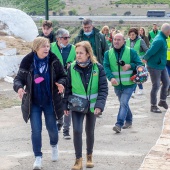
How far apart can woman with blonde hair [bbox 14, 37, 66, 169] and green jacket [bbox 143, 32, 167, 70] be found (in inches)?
163

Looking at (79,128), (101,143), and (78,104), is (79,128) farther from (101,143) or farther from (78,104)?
(101,143)

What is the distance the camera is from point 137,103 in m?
13.5

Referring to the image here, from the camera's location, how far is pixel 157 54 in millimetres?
12062

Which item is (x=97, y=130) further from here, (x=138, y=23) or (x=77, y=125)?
(x=138, y=23)

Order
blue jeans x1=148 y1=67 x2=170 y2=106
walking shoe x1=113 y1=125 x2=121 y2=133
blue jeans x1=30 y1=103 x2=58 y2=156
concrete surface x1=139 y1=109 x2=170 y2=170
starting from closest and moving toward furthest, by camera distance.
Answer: concrete surface x1=139 y1=109 x2=170 y2=170 → blue jeans x1=30 y1=103 x2=58 y2=156 → walking shoe x1=113 y1=125 x2=121 y2=133 → blue jeans x1=148 y1=67 x2=170 y2=106

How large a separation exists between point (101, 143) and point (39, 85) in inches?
76.5

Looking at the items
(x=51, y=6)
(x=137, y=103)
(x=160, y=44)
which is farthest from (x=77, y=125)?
(x=51, y=6)

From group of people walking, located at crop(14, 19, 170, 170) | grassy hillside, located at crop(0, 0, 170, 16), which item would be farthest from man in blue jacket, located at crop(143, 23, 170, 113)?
grassy hillside, located at crop(0, 0, 170, 16)

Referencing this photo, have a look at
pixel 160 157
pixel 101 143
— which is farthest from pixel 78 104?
pixel 101 143

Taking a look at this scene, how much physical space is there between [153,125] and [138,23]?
46676 mm

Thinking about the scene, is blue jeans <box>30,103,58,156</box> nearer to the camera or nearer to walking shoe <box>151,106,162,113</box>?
the camera

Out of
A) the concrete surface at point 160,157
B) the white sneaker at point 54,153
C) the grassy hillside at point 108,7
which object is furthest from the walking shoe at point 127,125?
the grassy hillside at point 108,7

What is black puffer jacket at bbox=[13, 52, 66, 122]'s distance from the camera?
26.1ft

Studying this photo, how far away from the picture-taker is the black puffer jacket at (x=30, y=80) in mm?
7961
